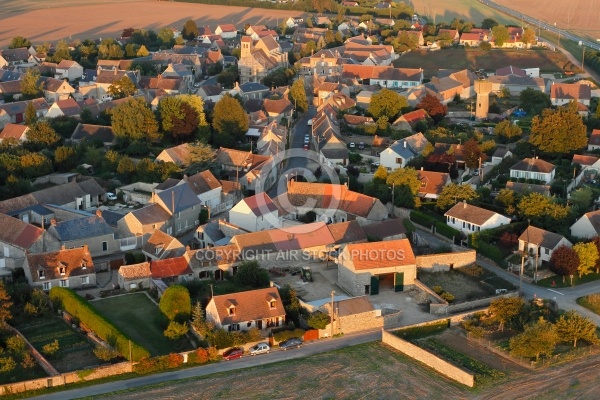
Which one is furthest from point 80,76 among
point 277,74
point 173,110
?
point 173,110

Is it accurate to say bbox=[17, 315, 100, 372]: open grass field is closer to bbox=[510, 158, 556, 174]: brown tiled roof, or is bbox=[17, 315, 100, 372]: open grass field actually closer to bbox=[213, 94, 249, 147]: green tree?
bbox=[213, 94, 249, 147]: green tree

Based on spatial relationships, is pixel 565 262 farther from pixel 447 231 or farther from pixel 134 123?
pixel 134 123

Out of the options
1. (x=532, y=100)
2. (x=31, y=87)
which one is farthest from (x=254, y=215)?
(x=31, y=87)

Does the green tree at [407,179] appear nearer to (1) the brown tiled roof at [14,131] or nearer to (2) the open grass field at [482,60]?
(1) the brown tiled roof at [14,131]

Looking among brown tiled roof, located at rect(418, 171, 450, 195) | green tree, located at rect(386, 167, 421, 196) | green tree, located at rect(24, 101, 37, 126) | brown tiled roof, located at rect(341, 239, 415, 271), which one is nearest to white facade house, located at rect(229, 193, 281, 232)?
brown tiled roof, located at rect(341, 239, 415, 271)

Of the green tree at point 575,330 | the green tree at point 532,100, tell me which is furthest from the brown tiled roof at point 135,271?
the green tree at point 532,100

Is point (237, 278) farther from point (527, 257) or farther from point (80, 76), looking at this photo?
point (80, 76)
